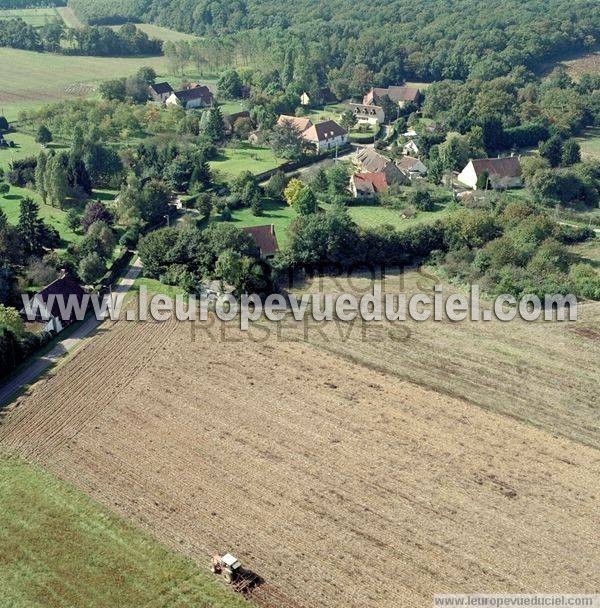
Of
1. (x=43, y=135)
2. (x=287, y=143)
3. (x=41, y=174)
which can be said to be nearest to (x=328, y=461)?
(x=41, y=174)

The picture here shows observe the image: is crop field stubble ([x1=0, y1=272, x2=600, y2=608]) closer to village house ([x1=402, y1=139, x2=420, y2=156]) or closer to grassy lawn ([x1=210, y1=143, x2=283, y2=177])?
grassy lawn ([x1=210, y1=143, x2=283, y2=177])

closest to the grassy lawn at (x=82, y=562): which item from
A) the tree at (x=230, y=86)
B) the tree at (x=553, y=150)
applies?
the tree at (x=553, y=150)

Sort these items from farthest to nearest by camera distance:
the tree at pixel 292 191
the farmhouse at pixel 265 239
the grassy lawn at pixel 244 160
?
the grassy lawn at pixel 244 160, the tree at pixel 292 191, the farmhouse at pixel 265 239

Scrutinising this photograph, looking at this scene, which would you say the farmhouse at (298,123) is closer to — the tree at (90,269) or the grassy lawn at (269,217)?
the grassy lawn at (269,217)

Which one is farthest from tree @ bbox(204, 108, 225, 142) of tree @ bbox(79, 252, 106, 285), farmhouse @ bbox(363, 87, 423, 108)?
tree @ bbox(79, 252, 106, 285)

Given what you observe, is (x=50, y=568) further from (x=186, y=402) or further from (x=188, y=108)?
(x=188, y=108)

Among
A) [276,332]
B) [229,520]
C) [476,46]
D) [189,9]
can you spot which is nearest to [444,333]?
[276,332]

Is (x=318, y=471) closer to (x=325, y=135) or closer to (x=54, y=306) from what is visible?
(x=54, y=306)
